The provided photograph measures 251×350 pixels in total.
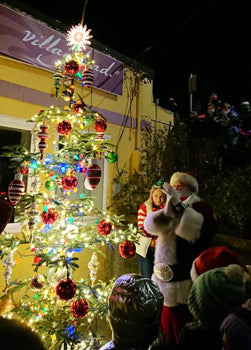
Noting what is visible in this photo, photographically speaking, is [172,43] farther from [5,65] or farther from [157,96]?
[5,65]

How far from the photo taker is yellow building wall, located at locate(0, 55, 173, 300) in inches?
160

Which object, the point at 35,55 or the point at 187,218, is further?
the point at 35,55

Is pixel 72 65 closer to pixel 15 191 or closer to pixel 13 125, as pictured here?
pixel 15 191

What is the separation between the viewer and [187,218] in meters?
2.66

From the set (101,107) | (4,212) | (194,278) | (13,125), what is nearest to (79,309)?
(194,278)

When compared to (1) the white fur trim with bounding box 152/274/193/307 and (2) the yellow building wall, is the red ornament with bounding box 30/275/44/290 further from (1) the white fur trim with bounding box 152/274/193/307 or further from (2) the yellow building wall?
(1) the white fur trim with bounding box 152/274/193/307

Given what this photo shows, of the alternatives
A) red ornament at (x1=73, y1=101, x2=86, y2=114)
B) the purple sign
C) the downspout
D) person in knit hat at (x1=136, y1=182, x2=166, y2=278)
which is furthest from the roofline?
person in knit hat at (x1=136, y1=182, x2=166, y2=278)

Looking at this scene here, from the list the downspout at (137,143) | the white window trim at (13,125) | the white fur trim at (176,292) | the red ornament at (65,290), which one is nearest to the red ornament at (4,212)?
the red ornament at (65,290)

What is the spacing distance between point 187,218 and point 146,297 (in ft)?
5.04

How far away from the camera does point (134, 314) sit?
1178 mm

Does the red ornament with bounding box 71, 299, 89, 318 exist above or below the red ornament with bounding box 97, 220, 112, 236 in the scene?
below

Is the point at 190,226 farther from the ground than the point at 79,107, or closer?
closer

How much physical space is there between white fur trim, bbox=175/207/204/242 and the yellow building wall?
190cm

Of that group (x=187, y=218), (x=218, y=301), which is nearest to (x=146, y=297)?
(x=218, y=301)
